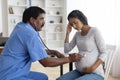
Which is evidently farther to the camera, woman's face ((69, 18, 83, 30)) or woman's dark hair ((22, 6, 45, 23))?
woman's face ((69, 18, 83, 30))

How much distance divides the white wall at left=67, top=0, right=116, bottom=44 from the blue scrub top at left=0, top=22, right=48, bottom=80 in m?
2.55

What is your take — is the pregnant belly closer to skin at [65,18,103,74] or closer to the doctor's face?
skin at [65,18,103,74]

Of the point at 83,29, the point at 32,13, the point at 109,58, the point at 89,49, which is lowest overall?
the point at 109,58

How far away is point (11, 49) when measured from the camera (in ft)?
4.99

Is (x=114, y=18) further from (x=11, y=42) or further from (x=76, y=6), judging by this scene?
(x=11, y=42)

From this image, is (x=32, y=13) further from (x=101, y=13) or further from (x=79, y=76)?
(x=101, y=13)

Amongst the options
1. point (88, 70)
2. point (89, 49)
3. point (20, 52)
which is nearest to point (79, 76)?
point (88, 70)

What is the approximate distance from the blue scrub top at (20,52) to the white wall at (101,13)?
2.55 metres

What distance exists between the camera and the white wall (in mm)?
A: 3846

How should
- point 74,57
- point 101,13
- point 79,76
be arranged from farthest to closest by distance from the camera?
point 101,13 → point 79,76 → point 74,57

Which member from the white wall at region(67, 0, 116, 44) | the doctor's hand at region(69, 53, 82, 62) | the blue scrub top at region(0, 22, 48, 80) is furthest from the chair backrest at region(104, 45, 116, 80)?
the white wall at region(67, 0, 116, 44)

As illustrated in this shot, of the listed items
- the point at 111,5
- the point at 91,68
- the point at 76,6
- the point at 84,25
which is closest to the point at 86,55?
the point at 91,68

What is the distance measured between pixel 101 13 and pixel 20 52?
2954mm

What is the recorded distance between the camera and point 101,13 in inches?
164
